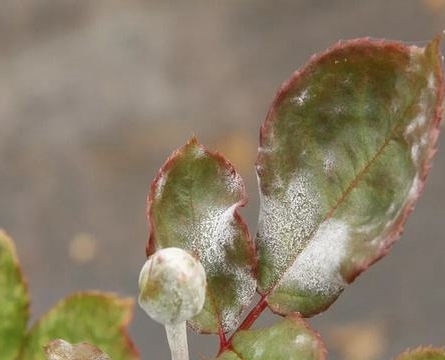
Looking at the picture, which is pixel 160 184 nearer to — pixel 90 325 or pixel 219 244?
pixel 219 244

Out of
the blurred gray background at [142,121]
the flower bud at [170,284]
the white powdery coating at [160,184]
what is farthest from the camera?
the blurred gray background at [142,121]

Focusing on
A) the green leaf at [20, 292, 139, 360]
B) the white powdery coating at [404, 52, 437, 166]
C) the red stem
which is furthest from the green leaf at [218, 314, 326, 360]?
the green leaf at [20, 292, 139, 360]

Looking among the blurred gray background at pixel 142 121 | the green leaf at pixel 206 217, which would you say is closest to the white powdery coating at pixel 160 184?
the green leaf at pixel 206 217

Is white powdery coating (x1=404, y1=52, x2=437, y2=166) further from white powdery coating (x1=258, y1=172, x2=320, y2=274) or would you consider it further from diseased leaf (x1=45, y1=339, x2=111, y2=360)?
diseased leaf (x1=45, y1=339, x2=111, y2=360)

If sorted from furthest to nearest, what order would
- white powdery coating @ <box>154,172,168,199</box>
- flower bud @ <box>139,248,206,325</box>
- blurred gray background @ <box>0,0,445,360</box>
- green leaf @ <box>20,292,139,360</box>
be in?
1. blurred gray background @ <box>0,0,445,360</box>
2. green leaf @ <box>20,292,139,360</box>
3. white powdery coating @ <box>154,172,168,199</box>
4. flower bud @ <box>139,248,206,325</box>

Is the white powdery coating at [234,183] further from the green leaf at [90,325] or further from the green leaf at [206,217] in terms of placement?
the green leaf at [90,325]

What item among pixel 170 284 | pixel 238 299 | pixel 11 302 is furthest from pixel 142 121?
pixel 170 284

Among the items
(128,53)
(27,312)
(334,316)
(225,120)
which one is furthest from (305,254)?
(128,53)
